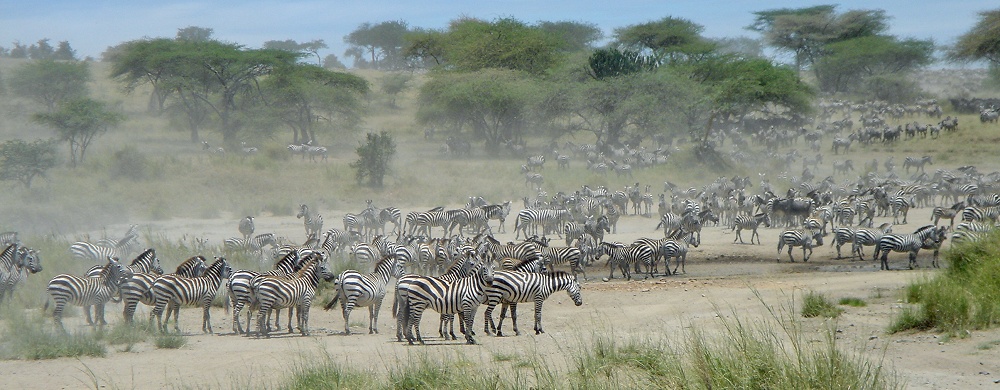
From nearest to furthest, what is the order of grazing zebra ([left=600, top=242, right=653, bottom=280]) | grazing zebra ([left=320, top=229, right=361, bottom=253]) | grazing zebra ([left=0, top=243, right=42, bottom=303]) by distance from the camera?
1. grazing zebra ([left=0, top=243, right=42, bottom=303])
2. grazing zebra ([left=600, top=242, right=653, bottom=280])
3. grazing zebra ([left=320, top=229, right=361, bottom=253])

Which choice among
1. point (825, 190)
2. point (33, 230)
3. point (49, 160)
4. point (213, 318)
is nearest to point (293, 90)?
point (49, 160)

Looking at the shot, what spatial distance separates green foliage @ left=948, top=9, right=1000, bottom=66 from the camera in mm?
49469

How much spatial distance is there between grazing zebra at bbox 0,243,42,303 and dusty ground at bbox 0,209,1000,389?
3.42ft

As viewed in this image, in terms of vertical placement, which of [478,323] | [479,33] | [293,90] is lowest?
[478,323]

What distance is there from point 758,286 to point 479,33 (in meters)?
40.1

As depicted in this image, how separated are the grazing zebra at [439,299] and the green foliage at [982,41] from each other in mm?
46576

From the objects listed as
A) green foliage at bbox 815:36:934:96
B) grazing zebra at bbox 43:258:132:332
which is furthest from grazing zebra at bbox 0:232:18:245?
green foliage at bbox 815:36:934:96

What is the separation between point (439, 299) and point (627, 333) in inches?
96.4

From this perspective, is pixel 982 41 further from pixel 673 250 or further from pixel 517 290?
pixel 517 290

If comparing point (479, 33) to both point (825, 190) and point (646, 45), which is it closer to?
point (646, 45)

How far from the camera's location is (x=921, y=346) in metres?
9.90

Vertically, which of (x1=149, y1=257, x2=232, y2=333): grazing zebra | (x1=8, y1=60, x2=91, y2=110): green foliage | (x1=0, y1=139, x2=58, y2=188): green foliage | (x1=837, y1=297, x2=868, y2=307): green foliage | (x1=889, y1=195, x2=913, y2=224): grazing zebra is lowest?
(x1=837, y1=297, x2=868, y2=307): green foliage

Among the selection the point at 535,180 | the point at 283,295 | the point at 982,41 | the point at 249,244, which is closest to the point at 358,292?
the point at 283,295

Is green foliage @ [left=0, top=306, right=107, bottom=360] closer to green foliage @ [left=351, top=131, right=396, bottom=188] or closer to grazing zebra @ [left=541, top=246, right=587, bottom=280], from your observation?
grazing zebra @ [left=541, top=246, right=587, bottom=280]
